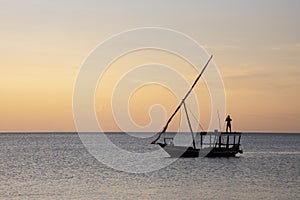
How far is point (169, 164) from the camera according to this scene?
81000 millimetres

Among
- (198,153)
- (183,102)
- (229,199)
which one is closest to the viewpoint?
(229,199)

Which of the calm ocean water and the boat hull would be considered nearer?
the calm ocean water

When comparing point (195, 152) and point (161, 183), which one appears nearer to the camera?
point (161, 183)

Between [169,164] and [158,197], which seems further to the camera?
[169,164]

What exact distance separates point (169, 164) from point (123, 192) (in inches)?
1250

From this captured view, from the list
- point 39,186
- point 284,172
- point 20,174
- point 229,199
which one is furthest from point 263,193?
point 20,174

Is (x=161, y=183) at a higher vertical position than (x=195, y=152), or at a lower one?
lower

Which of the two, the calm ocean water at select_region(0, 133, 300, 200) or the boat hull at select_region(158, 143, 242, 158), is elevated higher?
the boat hull at select_region(158, 143, 242, 158)

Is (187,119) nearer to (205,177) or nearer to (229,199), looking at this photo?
(205,177)

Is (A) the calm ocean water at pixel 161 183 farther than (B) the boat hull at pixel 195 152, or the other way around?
(B) the boat hull at pixel 195 152

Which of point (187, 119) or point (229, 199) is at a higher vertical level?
point (187, 119)

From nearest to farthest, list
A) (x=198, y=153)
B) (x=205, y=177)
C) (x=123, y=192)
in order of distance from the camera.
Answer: (x=123, y=192) < (x=205, y=177) < (x=198, y=153)

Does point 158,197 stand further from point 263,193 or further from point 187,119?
point 187,119

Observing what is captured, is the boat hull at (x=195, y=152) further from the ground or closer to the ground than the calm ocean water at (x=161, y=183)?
further from the ground
